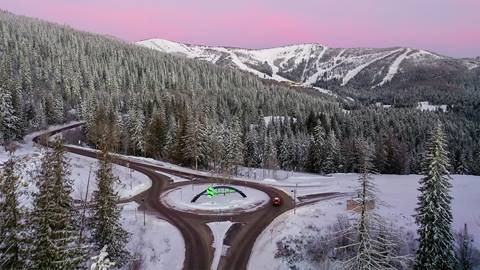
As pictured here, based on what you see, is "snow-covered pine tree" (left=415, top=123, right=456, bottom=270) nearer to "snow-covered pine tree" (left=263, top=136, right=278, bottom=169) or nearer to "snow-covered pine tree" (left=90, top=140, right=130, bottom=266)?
"snow-covered pine tree" (left=90, top=140, right=130, bottom=266)

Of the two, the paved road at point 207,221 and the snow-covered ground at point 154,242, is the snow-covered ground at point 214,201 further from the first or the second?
the snow-covered ground at point 154,242

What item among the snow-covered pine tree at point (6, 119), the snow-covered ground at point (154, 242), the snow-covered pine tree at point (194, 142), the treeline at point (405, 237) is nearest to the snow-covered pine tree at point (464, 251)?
the treeline at point (405, 237)

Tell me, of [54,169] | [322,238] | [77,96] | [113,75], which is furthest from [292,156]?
[113,75]

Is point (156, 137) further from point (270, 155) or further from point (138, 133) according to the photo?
point (270, 155)

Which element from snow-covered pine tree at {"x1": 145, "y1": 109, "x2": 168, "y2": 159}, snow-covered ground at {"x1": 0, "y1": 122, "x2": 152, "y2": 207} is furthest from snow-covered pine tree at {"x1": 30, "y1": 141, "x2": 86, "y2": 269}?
snow-covered pine tree at {"x1": 145, "y1": 109, "x2": 168, "y2": 159}

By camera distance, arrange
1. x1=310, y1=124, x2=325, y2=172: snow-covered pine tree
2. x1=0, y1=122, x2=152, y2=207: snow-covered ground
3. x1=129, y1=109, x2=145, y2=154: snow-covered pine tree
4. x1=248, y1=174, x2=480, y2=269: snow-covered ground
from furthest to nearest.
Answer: x1=310, y1=124, x2=325, y2=172: snow-covered pine tree → x1=129, y1=109, x2=145, y2=154: snow-covered pine tree → x1=0, y1=122, x2=152, y2=207: snow-covered ground → x1=248, y1=174, x2=480, y2=269: snow-covered ground

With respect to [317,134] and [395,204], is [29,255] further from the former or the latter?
[317,134]
